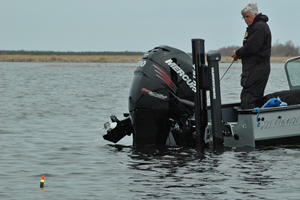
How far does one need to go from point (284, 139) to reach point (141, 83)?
232 cm

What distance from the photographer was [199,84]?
7.07 m

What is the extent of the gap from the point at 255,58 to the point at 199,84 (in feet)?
3.03

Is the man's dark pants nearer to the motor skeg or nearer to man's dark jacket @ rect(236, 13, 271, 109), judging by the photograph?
man's dark jacket @ rect(236, 13, 271, 109)

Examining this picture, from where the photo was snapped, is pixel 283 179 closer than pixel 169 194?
No

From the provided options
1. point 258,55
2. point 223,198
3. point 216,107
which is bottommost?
point 223,198

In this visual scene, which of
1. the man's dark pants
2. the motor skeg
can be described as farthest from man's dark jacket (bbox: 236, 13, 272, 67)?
the motor skeg

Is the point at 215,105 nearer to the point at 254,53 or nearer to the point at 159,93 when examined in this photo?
the point at 159,93

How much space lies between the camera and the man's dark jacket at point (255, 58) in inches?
277

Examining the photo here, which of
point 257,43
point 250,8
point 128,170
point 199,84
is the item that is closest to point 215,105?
point 199,84

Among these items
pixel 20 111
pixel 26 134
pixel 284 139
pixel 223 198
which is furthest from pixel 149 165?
pixel 20 111

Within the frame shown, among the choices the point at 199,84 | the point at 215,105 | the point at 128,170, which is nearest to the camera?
the point at 128,170

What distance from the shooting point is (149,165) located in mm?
6312

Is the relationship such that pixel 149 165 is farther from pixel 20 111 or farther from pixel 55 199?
pixel 20 111

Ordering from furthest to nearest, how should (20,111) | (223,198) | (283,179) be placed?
(20,111) < (283,179) < (223,198)
